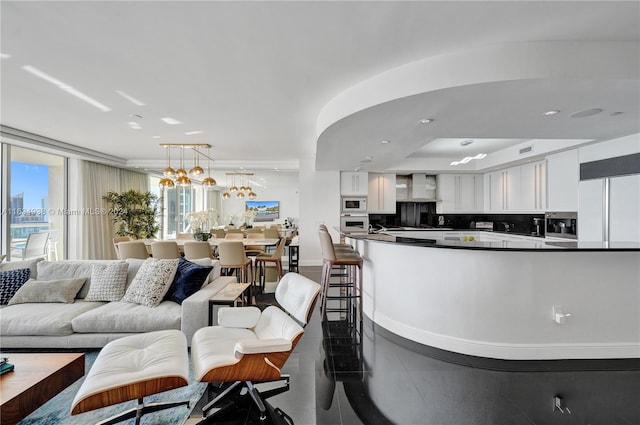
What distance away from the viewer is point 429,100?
2504mm

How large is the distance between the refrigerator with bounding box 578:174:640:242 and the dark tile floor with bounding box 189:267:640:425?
197 centimetres

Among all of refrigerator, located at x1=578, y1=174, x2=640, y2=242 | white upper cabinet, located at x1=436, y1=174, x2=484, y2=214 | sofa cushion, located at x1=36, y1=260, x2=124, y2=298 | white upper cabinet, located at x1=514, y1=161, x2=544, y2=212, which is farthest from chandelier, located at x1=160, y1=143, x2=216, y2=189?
white upper cabinet, located at x1=514, y1=161, x2=544, y2=212

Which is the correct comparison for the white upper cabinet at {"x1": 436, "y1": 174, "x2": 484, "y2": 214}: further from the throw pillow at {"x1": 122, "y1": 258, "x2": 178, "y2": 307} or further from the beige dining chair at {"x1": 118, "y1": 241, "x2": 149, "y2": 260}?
the beige dining chair at {"x1": 118, "y1": 241, "x2": 149, "y2": 260}

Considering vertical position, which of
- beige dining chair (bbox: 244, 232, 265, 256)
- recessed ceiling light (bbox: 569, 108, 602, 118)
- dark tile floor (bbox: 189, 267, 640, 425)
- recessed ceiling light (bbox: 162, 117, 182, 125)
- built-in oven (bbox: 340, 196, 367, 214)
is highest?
recessed ceiling light (bbox: 162, 117, 182, 125)

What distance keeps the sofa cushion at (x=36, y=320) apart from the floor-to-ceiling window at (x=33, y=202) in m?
3.32

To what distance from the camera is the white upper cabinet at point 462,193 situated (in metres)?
7.26

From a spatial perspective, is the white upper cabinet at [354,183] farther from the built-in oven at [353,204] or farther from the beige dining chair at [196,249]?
the beige dining chair at [196,249]

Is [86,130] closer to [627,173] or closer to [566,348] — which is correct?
[566,348]

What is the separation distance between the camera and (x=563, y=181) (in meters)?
4.78

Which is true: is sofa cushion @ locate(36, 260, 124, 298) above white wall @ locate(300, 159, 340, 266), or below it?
below

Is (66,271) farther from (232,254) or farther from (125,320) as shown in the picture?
(232,254)

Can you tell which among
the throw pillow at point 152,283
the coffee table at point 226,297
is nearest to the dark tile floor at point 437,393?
the coffee table at point 226,297

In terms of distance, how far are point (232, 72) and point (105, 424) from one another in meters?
2.72

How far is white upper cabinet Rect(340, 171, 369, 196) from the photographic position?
7.21 m
